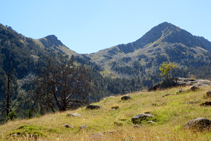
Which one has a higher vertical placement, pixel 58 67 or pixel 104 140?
pixel 58 67

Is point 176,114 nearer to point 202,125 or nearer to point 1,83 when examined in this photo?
point 202,125

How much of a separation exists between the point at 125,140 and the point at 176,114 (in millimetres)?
7542

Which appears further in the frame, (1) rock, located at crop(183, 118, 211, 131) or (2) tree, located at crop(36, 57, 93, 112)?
(2) tree, located at crop(36, 57, 93, 112)

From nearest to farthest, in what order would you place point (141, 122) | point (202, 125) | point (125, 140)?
point (125, 140) < point (202, 125) < point (141, 122)

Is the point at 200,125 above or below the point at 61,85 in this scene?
below

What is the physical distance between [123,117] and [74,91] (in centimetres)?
1599

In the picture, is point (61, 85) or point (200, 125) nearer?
point (200, 125)

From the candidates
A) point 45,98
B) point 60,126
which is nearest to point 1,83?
point 45,98

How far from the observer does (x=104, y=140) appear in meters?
4.98

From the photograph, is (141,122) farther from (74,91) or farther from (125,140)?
(74,91)

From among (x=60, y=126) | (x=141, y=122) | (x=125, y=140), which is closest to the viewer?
(x=125, y=140)

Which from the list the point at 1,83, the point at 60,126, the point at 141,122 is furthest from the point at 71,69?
the point at 1,83

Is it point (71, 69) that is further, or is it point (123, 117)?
point (71, 69)

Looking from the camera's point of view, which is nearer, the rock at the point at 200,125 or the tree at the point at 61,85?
the rock at the point at 200,125
